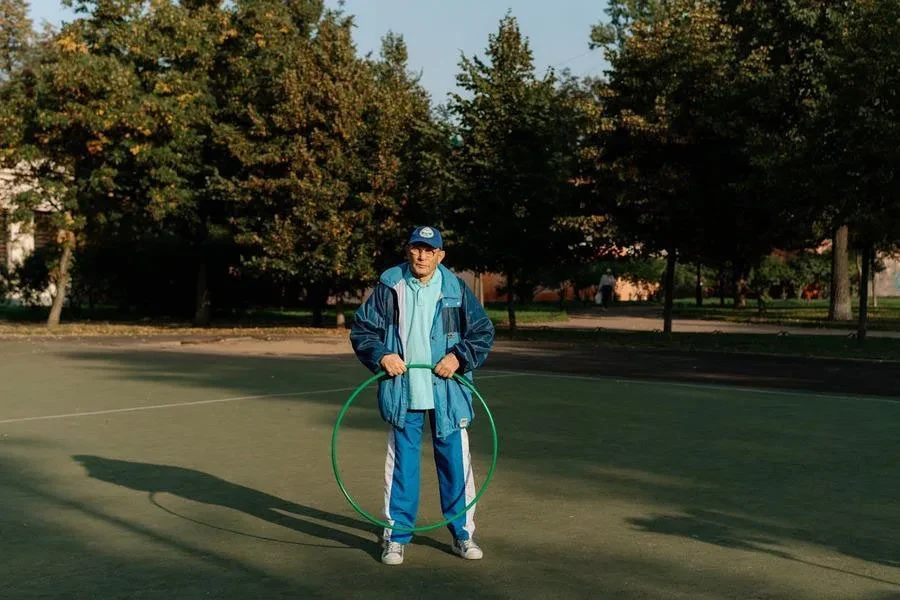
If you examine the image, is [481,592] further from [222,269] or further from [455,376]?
[222,269]

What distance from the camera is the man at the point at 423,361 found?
621 centimetres

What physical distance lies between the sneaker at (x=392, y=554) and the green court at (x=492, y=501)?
0.13 ft

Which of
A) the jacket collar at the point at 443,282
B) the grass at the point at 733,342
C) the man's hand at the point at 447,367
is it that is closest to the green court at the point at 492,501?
the man's hand at the point at 447,367

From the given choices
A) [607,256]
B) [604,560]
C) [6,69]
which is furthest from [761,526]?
[6,69]

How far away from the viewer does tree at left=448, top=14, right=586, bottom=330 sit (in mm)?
27453

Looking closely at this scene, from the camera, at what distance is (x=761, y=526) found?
6902 mm

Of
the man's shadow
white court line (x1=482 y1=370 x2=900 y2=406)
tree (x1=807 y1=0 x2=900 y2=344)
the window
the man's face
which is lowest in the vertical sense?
the man's shadow

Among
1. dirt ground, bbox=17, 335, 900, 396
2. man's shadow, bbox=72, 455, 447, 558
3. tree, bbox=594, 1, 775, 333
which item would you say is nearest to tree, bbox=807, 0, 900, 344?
tree, bbox=594, 1, 775, 333

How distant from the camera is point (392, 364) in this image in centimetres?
611

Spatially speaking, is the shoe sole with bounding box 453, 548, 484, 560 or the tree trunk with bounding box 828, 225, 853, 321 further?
the tree trunk with bounding box 828, 225, 853, 321

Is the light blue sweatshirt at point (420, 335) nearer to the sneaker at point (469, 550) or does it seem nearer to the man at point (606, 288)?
the sneaker at point (469, 550)

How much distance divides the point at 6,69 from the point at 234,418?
4566cm

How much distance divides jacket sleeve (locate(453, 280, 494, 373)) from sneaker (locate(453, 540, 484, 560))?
89cm

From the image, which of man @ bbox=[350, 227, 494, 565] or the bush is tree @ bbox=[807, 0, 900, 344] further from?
the bush
